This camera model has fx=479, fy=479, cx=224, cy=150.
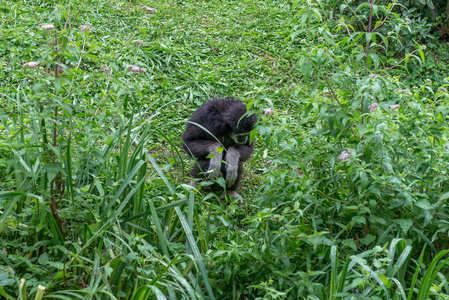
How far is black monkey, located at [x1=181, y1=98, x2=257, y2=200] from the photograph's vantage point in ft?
15.9

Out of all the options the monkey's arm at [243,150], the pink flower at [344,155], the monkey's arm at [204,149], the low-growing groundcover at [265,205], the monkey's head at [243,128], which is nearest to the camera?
the low-growing groundcover at [265,205]

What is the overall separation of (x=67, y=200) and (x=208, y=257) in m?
1.05

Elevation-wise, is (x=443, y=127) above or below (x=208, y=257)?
above

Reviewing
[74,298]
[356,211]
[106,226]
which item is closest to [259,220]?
[356,211]

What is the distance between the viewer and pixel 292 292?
119 inches

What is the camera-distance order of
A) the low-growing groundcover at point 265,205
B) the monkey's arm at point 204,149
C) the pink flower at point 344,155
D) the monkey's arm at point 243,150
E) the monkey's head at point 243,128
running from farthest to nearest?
1. the monkey's arm at point 243,150
2. the monkey's arm at point 204,149
3. the monkey's head at point 243,128
4. the pink flower at point 344,155
5. the low-growing groundcover at point 265,205

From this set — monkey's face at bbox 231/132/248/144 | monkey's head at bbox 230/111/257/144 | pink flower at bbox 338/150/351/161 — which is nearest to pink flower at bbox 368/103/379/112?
pink flower at bbox 338/150/351/161

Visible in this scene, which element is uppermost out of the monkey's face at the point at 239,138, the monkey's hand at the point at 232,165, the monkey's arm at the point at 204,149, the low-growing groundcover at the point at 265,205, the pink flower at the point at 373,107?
the pink flower at the point at 373,107

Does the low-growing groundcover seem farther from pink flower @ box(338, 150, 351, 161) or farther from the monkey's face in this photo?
the monkey's face

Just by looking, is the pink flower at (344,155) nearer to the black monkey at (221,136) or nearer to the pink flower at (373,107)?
the pink flower at (373,107)

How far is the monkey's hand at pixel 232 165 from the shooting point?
4906 millimetres

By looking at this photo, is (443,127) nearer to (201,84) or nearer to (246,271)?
(246,271)

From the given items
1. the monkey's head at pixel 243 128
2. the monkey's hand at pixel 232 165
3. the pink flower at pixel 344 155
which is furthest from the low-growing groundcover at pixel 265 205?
the monkey's head at pixel 243 128

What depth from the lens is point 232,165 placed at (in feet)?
16.2
